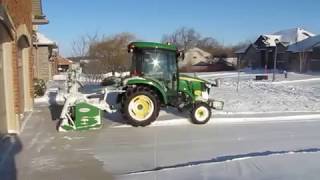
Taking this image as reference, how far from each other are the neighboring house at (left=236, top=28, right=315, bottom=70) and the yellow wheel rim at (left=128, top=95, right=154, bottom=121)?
49200 millimetres

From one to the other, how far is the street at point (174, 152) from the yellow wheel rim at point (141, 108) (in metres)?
0.47

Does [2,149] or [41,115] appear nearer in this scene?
[2,149]

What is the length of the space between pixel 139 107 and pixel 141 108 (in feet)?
0.21

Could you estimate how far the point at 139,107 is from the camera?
564 inches

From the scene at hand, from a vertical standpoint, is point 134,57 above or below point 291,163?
above

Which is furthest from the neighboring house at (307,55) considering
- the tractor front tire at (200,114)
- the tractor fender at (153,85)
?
the tractor fender at (153,85)

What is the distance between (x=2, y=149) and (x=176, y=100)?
18.9 ft

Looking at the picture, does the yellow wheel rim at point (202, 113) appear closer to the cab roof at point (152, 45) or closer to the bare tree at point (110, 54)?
the cab roof at point (152, 45)

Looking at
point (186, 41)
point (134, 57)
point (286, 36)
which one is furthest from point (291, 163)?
point (186, 41)

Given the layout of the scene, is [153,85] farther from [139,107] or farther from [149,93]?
[139,107]

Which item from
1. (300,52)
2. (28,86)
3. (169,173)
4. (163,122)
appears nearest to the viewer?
(169,173)

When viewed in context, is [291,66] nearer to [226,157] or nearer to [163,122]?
[163,122]

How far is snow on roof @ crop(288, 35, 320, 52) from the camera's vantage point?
55656mm

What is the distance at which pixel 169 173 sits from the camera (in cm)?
842
